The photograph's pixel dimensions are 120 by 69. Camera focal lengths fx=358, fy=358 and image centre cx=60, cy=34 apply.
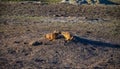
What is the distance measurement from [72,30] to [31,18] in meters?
5.57

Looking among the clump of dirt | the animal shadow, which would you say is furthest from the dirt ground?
the clump of dirt

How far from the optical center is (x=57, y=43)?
1500cm

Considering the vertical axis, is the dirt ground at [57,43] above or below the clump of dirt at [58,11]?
above

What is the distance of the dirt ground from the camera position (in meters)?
12.9

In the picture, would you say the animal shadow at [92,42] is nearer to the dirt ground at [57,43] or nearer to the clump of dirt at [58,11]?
the dirt ground at [57,43]

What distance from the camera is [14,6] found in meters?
31.8

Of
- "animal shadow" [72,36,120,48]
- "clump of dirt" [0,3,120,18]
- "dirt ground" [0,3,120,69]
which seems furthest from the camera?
"clump of dirt" [0,3,120,18]

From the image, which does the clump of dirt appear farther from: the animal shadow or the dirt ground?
the animal shadow

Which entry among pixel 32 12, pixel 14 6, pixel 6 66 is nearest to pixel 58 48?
pixel 6 66

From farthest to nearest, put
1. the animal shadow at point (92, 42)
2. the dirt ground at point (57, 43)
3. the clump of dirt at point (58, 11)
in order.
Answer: the clump of dirt at point (58, 11) < the animal shadow at point (92, 42) < the dirt ground at point (57, 43)

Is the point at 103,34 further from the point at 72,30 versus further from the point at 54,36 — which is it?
the point at 54,36

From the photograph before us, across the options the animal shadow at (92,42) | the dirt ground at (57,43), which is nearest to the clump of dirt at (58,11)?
the dirt ground at (57,43)

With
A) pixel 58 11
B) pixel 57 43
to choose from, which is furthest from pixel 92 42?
pixel 58 11

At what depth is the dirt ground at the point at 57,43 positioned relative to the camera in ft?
42.4
